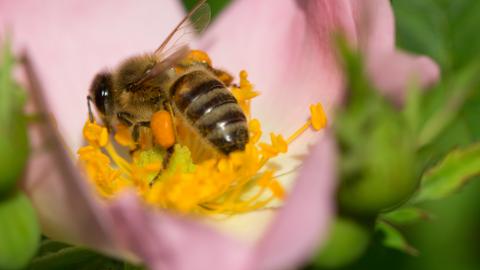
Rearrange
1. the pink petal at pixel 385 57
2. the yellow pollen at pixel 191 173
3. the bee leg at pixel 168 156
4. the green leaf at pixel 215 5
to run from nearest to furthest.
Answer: the pink petal at pixel 385 57
the yellow pollen at pixel 191 173
the bee leg at pixel 168 156
the green leaf at pixel 215 5

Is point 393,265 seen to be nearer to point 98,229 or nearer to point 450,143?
point 450,143

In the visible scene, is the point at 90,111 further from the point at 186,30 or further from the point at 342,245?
the point at 342,245

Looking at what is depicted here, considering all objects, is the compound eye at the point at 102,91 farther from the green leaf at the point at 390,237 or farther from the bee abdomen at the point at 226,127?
the green leaf at the point at 390,237

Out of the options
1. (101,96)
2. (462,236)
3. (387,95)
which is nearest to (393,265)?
(462,236)

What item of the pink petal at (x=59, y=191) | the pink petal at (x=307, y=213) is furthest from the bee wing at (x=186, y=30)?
the pink petal at (x=307, y=213)

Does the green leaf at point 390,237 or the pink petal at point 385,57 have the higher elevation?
the pink petal at point 385,57

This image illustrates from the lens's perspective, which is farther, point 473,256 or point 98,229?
point 473,256
